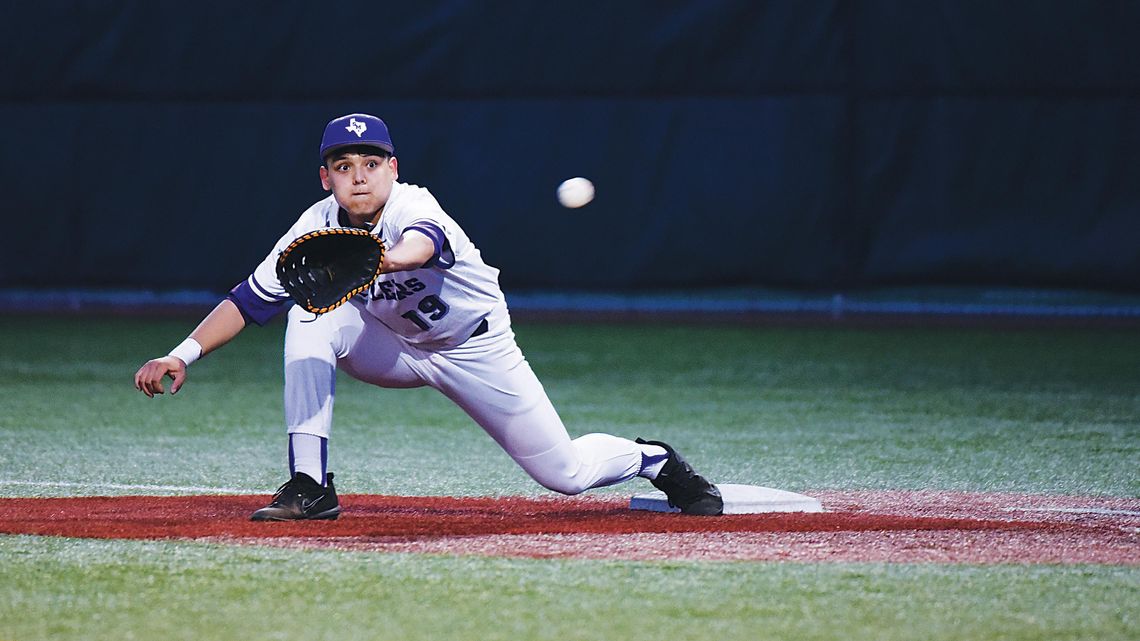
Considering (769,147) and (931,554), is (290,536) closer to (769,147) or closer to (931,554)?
(931,554)

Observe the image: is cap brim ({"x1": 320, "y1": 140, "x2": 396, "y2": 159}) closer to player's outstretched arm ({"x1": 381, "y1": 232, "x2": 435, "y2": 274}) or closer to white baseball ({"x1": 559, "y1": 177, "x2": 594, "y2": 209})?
player's outstretched arm ({"x1": 381, "y1": 232, "x2": 435, "y2": 274})

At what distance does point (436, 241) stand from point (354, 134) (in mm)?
415

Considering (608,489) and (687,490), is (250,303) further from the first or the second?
(608,489)

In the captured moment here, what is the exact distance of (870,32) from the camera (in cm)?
1194

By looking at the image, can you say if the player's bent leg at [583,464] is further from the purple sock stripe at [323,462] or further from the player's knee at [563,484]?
the purple sock stripe at [323,462]

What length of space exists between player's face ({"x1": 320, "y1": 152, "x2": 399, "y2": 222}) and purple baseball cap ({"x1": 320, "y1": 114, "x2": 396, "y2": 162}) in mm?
42

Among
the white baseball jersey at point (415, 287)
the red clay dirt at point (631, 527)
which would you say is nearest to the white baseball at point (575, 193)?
the red clay dirt at point (631, 527)

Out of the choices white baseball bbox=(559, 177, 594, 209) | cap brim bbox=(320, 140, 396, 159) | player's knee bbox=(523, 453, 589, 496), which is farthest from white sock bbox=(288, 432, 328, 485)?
white baseball bbox=(559, 177, 594, 209)

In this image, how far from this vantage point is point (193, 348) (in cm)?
423

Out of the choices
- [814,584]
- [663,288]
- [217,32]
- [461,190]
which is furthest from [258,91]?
[814,584]

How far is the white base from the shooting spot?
461 cm

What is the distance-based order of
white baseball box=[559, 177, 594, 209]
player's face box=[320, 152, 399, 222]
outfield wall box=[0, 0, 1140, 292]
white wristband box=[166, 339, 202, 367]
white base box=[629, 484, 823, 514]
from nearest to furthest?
white wristband box=[166, 339, 202, 367] → player's face box=[320, 152, 399, 222] → white base box=[629, 484, 823, 514] → white baseball box=[559, 177, 594, 209] → outfield wall box=[0, 0, 1140, 292]

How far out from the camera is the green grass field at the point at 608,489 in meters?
3.15

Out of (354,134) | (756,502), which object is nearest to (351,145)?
(354,134)
